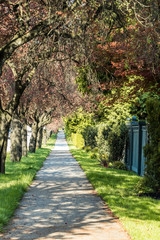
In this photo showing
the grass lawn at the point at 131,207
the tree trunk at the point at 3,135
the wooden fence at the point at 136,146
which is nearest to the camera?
the grass lawn at the point at 131,207

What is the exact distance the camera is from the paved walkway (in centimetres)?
572

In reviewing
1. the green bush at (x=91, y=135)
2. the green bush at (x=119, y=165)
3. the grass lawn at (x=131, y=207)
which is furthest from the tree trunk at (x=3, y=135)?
the green bush at (x=91, y=135)

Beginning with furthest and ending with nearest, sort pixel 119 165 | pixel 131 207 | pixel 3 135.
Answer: pixel 119 165 < pixel 3 135 < pixel 131 207

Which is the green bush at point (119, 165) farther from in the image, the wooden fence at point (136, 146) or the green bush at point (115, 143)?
the green bush at point (115, 143)

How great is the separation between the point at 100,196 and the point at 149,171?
1469mm

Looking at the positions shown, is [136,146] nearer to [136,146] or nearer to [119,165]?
[136,146]

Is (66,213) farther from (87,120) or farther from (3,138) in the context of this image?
(87,120)

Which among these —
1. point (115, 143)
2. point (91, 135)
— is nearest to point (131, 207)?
point (115, 143)

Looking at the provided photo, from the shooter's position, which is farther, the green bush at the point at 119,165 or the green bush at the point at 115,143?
the green bush at the point at 115,143

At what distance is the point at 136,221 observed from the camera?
261 inches

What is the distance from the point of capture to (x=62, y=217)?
6.96 meters

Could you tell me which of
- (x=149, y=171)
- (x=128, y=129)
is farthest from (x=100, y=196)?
(x=128, y=129)

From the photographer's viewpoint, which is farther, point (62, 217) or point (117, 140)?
point (117, 140)

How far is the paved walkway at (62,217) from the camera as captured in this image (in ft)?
18.8
